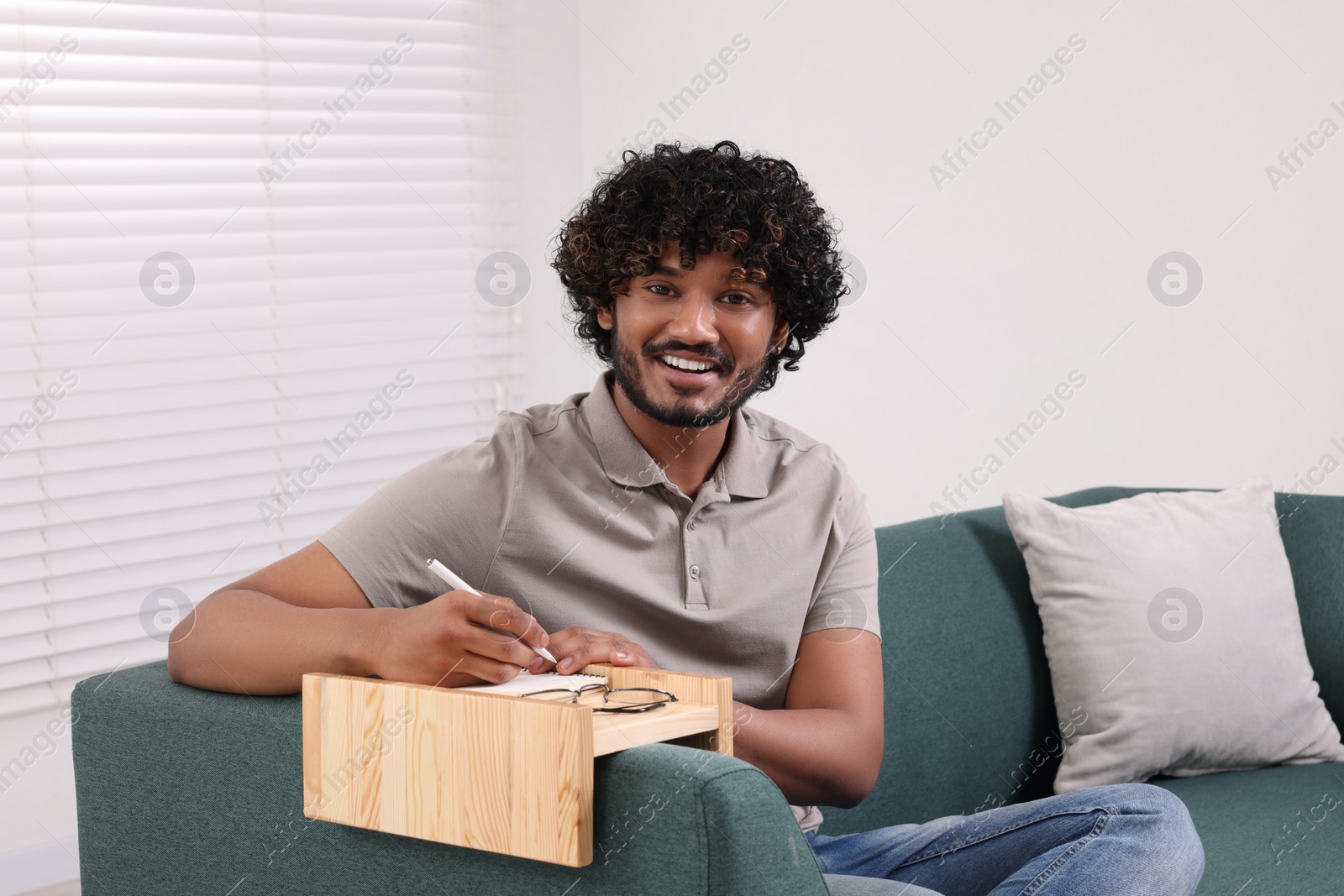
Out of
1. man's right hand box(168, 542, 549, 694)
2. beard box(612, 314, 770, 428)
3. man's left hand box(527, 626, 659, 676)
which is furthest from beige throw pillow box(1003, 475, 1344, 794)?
man's right hand box(168, 542, 549, 694)

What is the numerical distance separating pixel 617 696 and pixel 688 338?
0.50m

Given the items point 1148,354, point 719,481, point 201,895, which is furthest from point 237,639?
point 1148,354

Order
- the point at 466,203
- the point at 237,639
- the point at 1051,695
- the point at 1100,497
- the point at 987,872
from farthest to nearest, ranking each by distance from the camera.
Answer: the point at 466,203
the point at 1100,497
the point at 1051,695
the point at 987,872
the point at 237,639

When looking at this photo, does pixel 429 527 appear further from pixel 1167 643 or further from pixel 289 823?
pixel 1167 643

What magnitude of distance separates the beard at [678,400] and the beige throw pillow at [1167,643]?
79 centimetres

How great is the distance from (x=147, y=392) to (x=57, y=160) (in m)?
0.51

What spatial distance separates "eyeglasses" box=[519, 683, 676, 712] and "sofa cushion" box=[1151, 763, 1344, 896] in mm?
873

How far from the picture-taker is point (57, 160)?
2652 mm

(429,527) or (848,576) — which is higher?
(429,527)

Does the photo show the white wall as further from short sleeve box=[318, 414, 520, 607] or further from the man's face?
short sleeve box=[318, 414, 520, 607]

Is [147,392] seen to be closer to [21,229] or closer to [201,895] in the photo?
[21,229]

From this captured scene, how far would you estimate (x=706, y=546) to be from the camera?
1.58 m

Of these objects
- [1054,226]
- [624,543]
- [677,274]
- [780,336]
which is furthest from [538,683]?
[1054,226]

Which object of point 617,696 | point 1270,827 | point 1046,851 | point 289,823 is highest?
point 617,696
